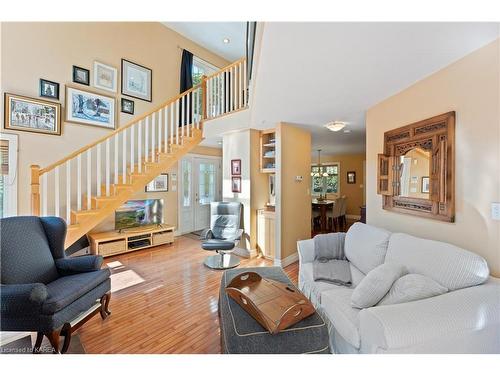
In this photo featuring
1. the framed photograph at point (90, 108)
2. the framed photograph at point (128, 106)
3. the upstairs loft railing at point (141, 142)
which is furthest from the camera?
the framed photograph at point (128, 106)

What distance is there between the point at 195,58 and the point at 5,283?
18.5ft

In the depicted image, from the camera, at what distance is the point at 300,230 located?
3939 mm

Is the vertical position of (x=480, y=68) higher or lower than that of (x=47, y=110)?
lower

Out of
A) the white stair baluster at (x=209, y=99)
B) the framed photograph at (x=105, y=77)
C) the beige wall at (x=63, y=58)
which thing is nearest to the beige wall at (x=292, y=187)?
the white stair baluster at (x=209, y=99)

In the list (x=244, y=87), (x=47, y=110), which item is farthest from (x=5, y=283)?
(x=244, y=87)

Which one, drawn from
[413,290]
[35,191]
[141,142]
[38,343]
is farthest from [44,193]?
[413,290]

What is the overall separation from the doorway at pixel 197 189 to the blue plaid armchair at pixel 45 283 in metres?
3.20

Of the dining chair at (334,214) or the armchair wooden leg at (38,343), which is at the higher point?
the dining chair at (334,214)

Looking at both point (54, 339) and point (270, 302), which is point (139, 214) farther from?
point (270, 302)

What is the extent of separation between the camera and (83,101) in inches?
149

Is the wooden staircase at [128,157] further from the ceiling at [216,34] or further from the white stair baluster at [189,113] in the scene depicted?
the ceiling at [216,34]

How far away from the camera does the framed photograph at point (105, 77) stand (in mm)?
3949

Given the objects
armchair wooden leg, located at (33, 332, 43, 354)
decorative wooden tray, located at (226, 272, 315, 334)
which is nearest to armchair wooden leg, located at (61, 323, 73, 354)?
armchair wooden leg, located at (33, 332, 43, 354)
